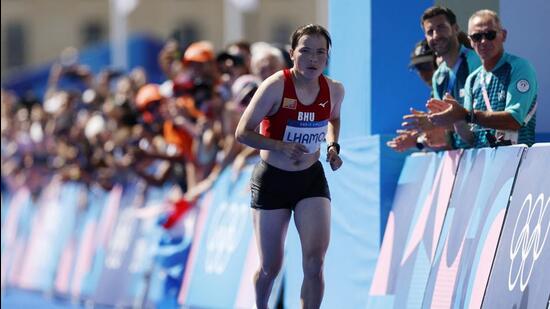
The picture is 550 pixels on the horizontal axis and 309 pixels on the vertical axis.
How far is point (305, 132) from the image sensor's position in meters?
9.48

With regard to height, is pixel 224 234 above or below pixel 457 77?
below

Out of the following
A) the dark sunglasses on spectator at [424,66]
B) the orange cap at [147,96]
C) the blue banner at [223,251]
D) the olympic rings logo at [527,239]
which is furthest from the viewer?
the orange cap at [147,96]

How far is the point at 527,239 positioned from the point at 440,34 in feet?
7.38

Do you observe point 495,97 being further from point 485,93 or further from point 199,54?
point 199,54

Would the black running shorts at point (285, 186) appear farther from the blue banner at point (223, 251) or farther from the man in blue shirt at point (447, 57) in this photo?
the blue banner at point (223, 251)

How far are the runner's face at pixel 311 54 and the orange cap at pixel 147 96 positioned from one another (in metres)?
7.35

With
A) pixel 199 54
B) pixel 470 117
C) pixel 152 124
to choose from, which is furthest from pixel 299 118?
pixel 152 124

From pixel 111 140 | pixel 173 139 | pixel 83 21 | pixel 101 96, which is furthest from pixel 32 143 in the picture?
pixel 83 21

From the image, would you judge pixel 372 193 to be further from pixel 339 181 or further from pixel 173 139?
pixel 173 139

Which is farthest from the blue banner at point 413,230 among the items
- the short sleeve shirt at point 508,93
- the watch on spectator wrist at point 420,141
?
the short sleeve shirt at point 508,93

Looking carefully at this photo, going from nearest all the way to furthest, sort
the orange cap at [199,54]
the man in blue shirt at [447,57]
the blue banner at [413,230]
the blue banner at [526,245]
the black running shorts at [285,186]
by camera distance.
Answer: the blue banner at [526,245], the black running shorts at [285,186], the blue banner at [413,230], the man in blue shirt at [447,57], the orange cap at [199,54]

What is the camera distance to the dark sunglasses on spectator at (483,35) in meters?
9.38

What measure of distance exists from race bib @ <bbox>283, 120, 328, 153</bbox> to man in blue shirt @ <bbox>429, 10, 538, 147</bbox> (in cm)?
72

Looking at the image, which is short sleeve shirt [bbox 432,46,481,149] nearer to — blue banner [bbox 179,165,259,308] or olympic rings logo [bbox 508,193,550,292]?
olympic rings logo [bbox 508,193,550,292]
